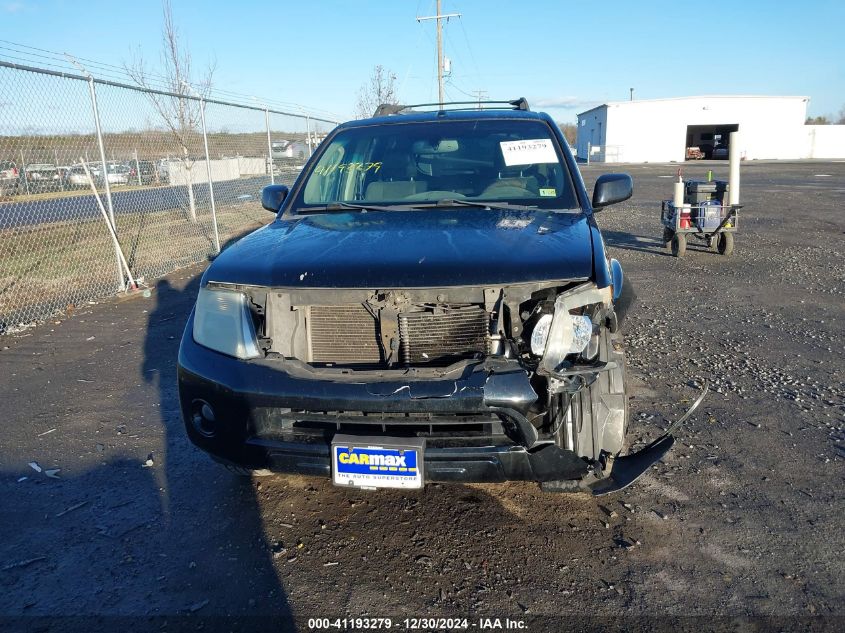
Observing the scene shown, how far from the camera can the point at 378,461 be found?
244 cm

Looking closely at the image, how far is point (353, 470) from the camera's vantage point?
247cm

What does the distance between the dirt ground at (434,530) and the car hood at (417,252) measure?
1.21m

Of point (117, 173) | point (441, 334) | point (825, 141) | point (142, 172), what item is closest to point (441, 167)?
point (441, 334)

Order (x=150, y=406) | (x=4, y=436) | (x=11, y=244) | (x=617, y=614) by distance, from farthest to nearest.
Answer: (x=11, y=244) < (x=150, y=406) < (x=4, y=436) < (x=617, y=614)

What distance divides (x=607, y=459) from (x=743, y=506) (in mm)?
984

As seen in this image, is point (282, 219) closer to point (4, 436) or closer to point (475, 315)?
point (475, 315)

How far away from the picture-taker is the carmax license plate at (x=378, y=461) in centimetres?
240

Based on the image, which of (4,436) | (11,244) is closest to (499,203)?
(4,436)

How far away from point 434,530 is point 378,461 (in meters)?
0.70

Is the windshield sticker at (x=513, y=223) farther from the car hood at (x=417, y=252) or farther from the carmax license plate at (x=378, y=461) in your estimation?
the carmax license plate at (x=378, y=461)

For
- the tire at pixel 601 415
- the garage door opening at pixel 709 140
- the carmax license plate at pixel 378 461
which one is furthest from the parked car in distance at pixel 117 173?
the garage door opening at pixel 709 140

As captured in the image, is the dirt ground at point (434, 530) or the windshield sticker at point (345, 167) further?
the windshield sticker at point (345, 167)

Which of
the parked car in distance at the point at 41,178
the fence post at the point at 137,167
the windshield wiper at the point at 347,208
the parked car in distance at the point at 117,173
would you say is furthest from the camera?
the fence post at the point at 137,167

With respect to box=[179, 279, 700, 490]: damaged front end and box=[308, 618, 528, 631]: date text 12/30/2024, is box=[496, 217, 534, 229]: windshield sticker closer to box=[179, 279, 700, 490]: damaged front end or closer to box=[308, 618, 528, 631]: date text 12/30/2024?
box=[179, 279, 700, 490]: damaged front end
